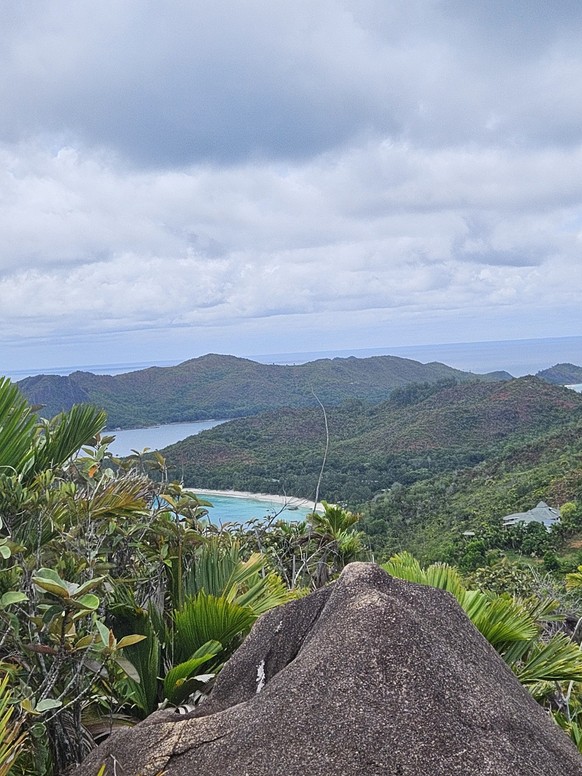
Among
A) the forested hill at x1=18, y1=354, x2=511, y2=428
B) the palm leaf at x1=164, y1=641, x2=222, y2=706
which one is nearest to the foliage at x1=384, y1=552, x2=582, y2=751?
the palm leaf at x1=164, y1=641, x2=222, y2=706

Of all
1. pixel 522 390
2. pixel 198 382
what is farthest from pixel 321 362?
pixel 522 390

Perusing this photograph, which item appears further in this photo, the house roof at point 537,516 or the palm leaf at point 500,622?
the house roof at point 537,516

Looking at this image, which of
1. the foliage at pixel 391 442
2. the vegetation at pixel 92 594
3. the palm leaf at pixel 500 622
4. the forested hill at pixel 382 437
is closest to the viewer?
the vegetation at pixel 92 594

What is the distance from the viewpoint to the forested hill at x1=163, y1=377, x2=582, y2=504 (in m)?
43.9

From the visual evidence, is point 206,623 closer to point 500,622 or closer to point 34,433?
point 34,433

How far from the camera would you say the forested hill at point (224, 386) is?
77.4m

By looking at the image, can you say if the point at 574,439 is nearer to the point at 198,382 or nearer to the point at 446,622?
the point at 446,622

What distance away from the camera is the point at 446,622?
2.17 m

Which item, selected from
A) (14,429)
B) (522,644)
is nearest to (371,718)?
(522,644)

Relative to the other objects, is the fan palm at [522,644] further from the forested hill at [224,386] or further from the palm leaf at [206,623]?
the forested hill at [224,386]

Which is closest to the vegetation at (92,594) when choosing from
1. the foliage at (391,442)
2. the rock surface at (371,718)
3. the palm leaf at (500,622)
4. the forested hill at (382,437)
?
the rock surface at (371,718)

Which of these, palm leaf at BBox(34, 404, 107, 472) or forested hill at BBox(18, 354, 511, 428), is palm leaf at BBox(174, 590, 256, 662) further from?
forested hill at BBox(18, 354, 511, 428)

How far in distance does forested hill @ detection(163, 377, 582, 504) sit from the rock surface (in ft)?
116

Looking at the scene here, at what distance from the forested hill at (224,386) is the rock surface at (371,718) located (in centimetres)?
6485
